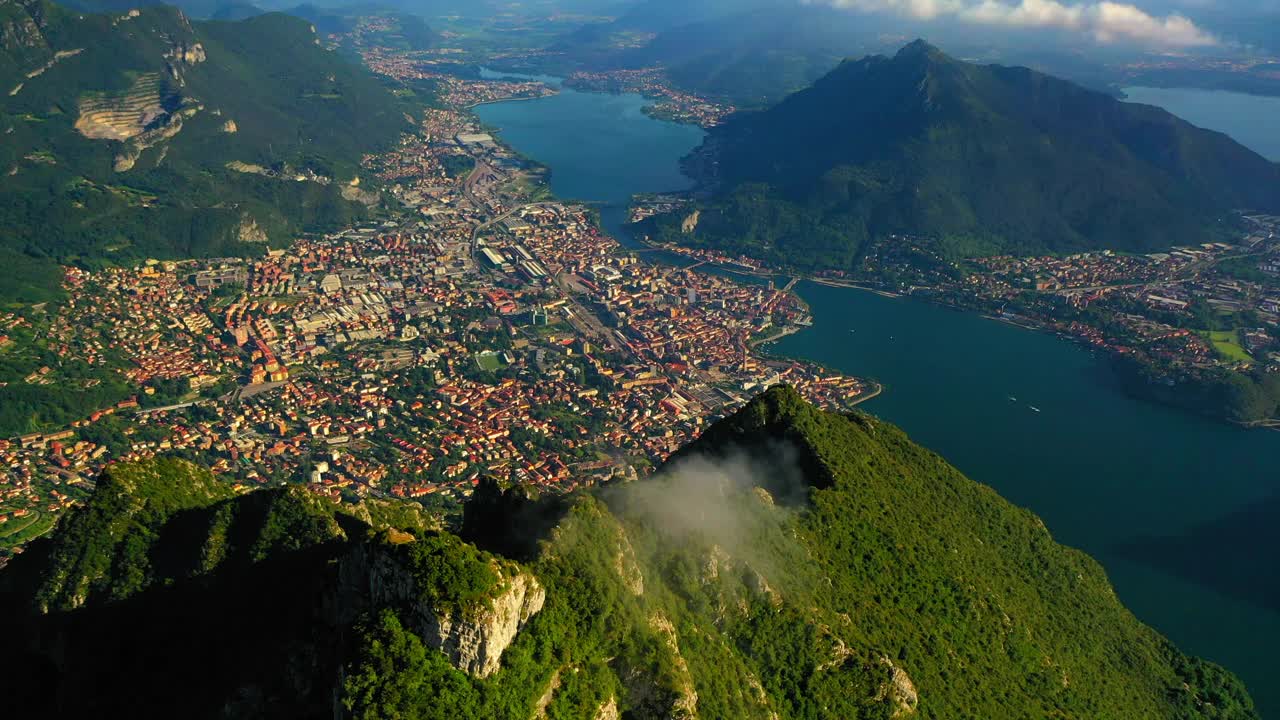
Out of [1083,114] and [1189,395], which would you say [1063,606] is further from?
[1083,114]

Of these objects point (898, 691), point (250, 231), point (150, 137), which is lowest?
point (250, 231)

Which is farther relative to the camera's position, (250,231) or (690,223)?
(690,223)

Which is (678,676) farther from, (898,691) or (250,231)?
(250,231)

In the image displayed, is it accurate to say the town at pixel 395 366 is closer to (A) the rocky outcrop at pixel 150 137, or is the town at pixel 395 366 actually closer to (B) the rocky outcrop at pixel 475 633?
(A) the rocky outcrop at pixel 150 137

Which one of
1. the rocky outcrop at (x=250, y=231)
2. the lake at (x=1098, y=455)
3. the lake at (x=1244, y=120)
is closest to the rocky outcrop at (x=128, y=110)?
the rocky outcrop at (x=250, y=231)

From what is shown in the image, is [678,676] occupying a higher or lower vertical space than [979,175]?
higher

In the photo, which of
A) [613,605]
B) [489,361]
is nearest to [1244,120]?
[489,361]

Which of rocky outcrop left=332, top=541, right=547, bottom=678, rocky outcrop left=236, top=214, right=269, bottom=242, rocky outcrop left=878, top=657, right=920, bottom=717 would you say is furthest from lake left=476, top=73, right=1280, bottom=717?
rocky outcrop left=236, top=214, right=269, bottom=242
